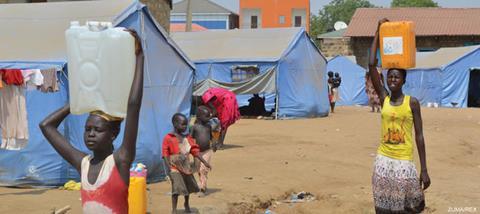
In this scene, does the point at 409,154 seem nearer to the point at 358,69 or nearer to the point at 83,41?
the point at 83,41

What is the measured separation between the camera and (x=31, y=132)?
8.99 meters

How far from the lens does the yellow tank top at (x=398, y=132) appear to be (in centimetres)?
497

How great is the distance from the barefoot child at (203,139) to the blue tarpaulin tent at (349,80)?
75.6 ft

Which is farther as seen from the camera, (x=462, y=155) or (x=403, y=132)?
(x=462, y=155)

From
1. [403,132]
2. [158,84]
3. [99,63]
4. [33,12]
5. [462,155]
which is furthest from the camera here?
[462,155]

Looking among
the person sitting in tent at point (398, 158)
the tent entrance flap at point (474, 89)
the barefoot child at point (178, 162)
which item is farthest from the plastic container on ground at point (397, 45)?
the tent entrance flap at point (474, 89)

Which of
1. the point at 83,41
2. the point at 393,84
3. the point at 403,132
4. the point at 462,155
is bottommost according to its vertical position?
the point at 462,155

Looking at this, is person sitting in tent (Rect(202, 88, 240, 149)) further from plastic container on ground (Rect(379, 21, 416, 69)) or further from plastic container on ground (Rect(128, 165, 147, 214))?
plastic container on ground (Rect(379, 21, 416, 69))

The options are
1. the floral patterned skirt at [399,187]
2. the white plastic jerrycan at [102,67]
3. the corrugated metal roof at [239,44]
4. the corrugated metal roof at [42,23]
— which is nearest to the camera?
the white plastic jerrycan at [102,67]

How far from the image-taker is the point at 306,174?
10.2 m

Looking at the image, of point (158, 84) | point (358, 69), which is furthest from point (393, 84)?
point (358, 69)

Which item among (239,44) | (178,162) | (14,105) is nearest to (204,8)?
(239,44)

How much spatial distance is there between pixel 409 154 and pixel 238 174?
212 inches

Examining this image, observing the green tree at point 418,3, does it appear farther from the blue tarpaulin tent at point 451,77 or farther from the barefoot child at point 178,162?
the barefoot child at point 178,162
